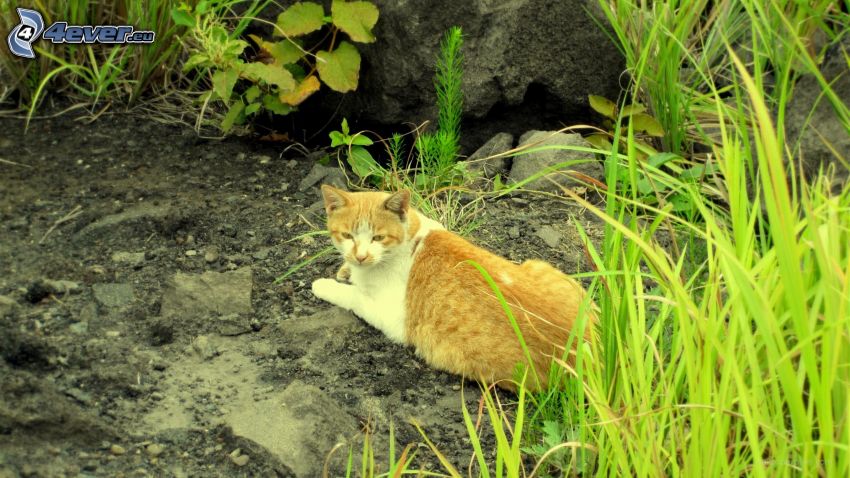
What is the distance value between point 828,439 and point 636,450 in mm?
543

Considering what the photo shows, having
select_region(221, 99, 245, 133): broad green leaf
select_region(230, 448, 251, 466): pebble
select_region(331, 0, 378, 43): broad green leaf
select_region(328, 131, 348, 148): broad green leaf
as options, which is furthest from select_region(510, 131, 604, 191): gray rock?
select_region(230, 448, 251, 466): pebble

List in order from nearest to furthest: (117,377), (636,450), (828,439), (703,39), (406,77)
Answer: (828,439)
(636,450)
(117,377)
(406,77)
(703,39)

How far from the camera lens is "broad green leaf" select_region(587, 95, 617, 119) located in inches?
179

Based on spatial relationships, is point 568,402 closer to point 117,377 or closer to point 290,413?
point 290,413

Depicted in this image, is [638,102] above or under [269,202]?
above

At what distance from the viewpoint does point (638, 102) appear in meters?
4.61

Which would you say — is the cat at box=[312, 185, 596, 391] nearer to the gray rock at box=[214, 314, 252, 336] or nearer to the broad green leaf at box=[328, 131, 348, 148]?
the gray rock at box=[214, 314, 252, 336]

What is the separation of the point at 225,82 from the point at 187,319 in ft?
4.39

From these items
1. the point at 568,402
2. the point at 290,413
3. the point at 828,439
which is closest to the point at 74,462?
the point at 290,413

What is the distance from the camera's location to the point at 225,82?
168 inches

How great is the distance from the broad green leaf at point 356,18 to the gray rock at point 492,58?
0.19 meters

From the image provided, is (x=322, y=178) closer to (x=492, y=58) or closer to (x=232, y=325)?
(x=492, y=58)

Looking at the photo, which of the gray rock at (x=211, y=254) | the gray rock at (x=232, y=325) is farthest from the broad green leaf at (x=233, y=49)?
the gray rock at (x=232, y=325)

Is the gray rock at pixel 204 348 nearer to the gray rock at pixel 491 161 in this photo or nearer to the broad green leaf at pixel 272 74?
the broad green leaf at pixel 272 74
